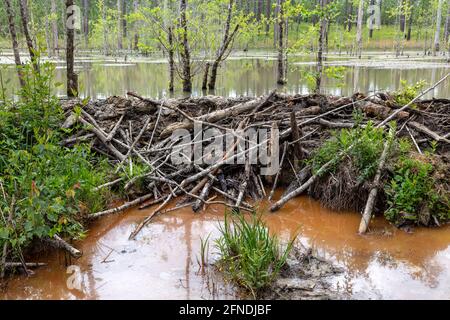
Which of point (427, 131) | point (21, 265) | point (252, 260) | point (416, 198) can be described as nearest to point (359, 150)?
point (416, 198)

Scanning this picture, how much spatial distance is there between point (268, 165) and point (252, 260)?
8.15ft

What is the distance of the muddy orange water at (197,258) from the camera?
11.6ft

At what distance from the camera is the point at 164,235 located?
4676 mm

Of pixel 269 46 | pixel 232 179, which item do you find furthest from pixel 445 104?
pixel 269 46

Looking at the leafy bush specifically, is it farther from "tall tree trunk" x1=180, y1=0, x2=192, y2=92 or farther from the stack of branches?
"tall tree trunk" x1=180, y1=0, x2=192, y2=92

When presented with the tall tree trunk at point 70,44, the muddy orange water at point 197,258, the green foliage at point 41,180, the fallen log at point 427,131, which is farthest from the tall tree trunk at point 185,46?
the muddy orange water at point 197,258

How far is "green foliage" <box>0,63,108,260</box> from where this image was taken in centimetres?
355

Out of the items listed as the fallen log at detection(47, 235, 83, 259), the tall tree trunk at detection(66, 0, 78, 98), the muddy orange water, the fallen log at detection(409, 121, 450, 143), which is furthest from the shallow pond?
the fallen log at detection(47, 235, 83, 259)

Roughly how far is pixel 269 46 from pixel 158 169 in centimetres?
3859

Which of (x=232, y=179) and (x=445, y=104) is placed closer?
(x=232, y=179)

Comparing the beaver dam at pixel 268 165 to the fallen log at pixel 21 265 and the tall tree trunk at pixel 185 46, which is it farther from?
the tall tree trunk at pixel 185 46

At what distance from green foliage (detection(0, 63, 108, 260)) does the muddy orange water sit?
14.7 inches

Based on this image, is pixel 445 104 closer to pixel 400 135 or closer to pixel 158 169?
pixel 400 135

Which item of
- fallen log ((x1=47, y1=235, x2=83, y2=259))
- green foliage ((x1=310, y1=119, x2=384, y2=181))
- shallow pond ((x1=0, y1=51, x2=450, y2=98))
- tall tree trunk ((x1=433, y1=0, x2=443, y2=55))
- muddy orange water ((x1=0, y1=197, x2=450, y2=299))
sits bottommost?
muddy orange water ((x1=0, y1=197, x2=450, y2=299))
